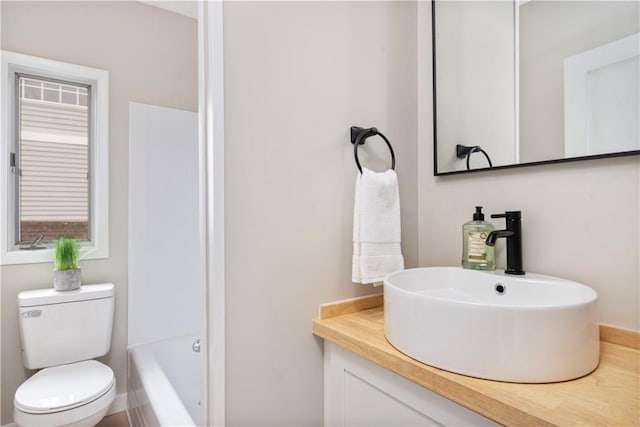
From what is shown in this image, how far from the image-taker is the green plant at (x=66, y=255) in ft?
5.70

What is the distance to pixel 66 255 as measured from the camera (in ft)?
5.73

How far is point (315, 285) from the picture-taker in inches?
40.1

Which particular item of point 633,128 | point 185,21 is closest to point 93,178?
point 185,21

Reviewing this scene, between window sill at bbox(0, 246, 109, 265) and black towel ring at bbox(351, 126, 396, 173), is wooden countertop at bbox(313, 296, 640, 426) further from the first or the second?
window sill at bbox(0, 246, 109, 265)

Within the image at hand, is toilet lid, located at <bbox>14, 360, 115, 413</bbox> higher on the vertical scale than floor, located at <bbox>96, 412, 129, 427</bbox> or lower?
higher

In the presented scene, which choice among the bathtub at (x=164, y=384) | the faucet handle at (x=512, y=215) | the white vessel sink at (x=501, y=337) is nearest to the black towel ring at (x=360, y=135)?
the faucet handle at (x=512, y=215)

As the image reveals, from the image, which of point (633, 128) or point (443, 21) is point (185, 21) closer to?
point (443, 21)

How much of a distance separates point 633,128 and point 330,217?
2.61 feet

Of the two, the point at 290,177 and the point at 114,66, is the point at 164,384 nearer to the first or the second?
the point at 290,177

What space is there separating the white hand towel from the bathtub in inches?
34.0

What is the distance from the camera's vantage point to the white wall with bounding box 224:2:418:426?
0.89m

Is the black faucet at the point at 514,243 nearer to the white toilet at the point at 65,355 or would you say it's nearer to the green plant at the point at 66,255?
the white toilet at the point at 65,355

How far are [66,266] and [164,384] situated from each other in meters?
0.83

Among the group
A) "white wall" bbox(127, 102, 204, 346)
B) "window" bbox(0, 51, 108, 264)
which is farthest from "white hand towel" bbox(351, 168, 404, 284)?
"window" bbox(0, 51, 108, 264)
